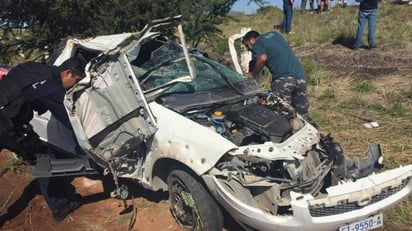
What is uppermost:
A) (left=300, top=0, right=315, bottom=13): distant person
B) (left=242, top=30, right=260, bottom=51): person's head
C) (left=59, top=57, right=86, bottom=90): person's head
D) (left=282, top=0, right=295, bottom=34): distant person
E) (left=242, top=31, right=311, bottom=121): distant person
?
(left=59, top=57, right=86, bottom=90): person's head

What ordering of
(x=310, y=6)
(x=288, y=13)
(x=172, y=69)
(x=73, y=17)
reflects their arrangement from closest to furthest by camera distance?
(x=172, y=69)
(x=73, y=17)
(x=288, y=13)
(x=310, y=6)

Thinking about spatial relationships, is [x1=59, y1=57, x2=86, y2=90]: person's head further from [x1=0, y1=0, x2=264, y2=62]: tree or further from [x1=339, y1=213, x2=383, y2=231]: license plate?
[x1=0, y1=0, x2=264, y2=62]: tree

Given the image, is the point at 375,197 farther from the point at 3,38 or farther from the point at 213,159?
the point at 3,38

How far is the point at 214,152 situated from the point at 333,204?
38.5 inches

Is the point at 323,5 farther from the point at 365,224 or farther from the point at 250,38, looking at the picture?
the point at 365,224

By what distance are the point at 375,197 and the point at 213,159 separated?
50.3 inches

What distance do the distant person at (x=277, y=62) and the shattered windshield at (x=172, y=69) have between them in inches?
25.2

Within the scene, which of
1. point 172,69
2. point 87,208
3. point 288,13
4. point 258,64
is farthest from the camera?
point 288,13

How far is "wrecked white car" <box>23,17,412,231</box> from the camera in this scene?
3.35m

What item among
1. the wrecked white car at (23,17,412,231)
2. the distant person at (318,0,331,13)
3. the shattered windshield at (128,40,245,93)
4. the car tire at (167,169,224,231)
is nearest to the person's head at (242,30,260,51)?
the shattered windshield at (128,40,245,93)

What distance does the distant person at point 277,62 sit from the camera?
537 cm

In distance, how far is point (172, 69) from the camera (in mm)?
4562

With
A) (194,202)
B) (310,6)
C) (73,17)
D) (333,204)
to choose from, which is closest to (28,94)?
(194,202)

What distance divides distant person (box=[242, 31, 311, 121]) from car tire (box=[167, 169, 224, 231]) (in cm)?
205
